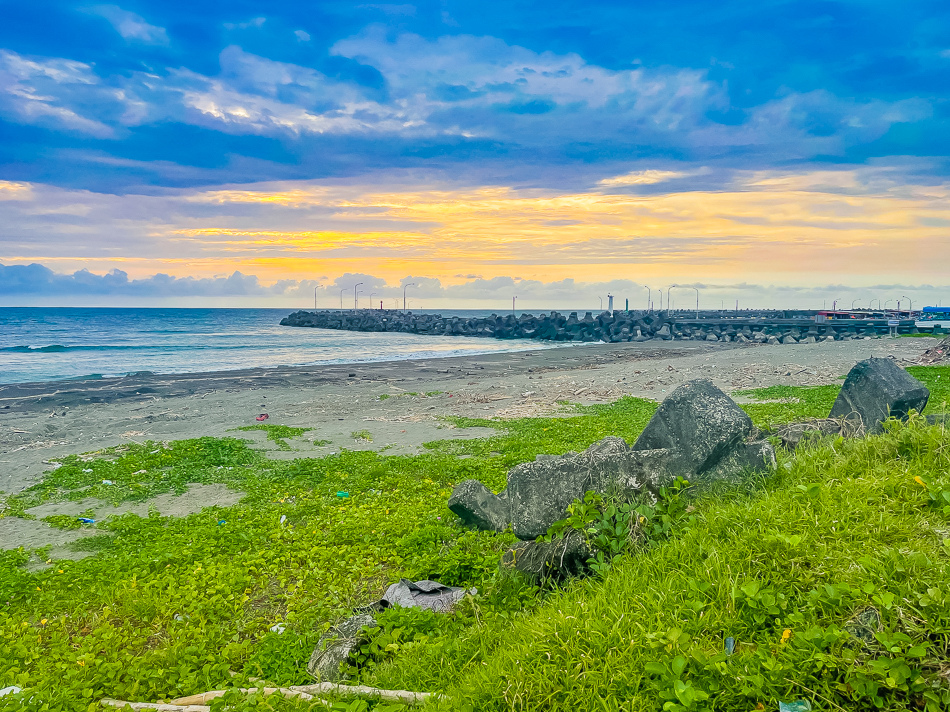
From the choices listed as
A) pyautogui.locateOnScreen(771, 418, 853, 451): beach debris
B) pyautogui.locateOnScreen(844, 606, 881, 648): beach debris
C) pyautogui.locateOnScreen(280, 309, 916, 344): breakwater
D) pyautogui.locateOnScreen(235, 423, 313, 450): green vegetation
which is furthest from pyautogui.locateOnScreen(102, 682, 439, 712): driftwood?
pyautogui.locateOnScreen(280, 309, 916, 344): breakwater

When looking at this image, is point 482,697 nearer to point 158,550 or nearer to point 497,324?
point 158,550

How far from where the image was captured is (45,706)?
3799mm

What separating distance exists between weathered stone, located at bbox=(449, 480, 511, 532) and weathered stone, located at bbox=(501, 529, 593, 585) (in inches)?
56.2

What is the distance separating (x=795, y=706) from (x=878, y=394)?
209 inches

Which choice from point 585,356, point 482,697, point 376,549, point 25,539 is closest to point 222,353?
point 585,356

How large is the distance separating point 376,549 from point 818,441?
4381mm

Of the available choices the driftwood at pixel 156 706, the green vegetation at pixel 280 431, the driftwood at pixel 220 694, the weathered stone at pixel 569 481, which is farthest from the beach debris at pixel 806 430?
the green vegetation at pixel 280 431

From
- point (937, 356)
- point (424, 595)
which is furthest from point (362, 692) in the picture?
point (937, 356)

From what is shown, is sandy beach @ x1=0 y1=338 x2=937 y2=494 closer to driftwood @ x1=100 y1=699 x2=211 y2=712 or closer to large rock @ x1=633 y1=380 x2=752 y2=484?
large rock @ x1=633 y1=380 x2=752 y2=484

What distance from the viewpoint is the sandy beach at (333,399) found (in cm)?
1218

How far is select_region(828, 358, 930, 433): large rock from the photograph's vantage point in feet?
22.1

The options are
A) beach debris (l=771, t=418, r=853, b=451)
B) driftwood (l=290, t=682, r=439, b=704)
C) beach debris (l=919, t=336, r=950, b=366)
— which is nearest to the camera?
driftwood (l=290, t=682, r=439, b=704)

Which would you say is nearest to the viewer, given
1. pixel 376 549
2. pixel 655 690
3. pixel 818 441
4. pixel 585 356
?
pixel 655 690

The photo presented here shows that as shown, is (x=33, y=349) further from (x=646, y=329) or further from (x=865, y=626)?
(x=865, y=626)
